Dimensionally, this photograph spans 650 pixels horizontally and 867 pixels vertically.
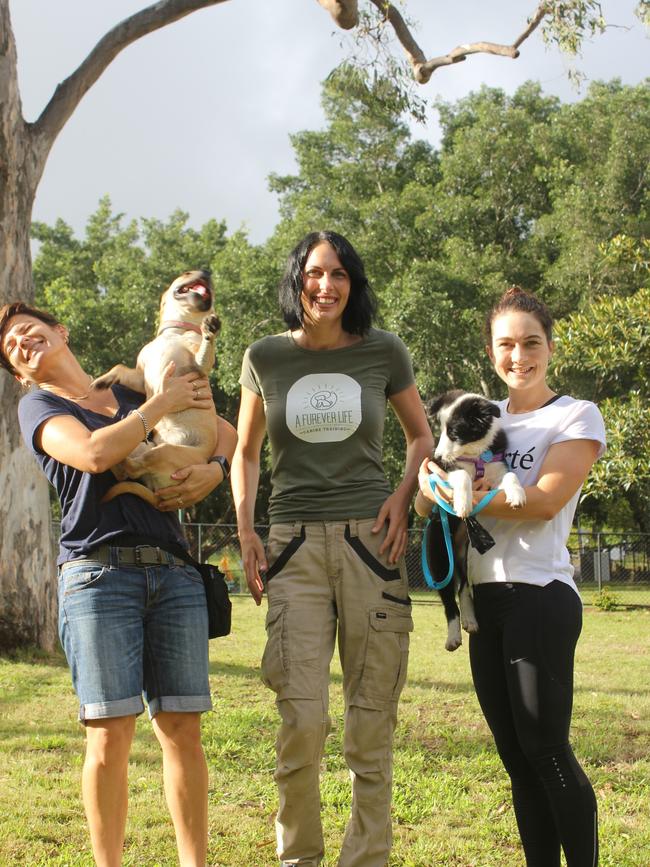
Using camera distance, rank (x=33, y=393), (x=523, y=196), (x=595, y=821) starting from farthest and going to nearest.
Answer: (x=523, y=196), (x=33, y=393), (x=595, y=821)

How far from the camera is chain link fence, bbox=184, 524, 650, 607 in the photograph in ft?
64.6

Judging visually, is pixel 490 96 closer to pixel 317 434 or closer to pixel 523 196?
pixel 523 196

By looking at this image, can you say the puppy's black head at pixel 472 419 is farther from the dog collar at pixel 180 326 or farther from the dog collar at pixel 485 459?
the dog collar at pixel 180 326

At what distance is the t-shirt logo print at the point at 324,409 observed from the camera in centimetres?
329

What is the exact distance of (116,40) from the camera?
931cm

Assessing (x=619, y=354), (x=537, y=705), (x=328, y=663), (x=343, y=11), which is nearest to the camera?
(x=537, y=705)

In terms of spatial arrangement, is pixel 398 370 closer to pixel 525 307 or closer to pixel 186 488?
pixel 525 307

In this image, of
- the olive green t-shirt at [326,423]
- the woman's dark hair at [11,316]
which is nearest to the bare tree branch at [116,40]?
the woman's dark hair at [11,316]

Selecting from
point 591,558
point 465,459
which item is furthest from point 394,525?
point 591,558

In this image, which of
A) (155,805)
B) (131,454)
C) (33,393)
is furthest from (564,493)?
(155,805)

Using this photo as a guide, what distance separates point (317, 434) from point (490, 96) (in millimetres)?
23308

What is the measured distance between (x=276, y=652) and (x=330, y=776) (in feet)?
6.58

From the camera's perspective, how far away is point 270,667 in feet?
10.6

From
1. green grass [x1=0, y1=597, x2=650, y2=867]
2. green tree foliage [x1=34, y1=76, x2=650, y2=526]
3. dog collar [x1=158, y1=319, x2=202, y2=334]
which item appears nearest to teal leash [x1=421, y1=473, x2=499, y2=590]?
dog collar [x1=158, y1=319, x2=202, y2=334]
